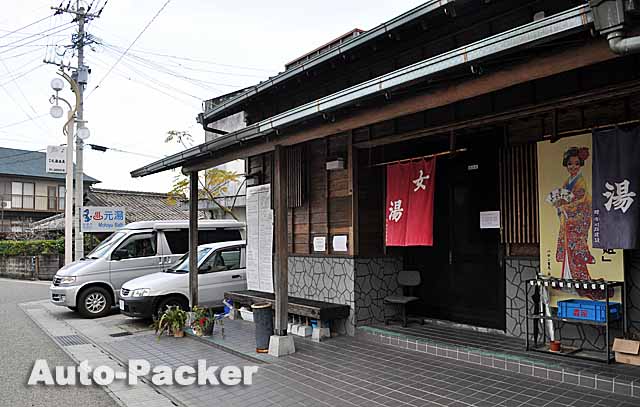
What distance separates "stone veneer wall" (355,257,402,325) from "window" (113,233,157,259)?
659 centimetres

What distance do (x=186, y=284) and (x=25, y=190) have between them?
33.8 meters

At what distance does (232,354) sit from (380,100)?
171 inches

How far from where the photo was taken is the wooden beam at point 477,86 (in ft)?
11.0

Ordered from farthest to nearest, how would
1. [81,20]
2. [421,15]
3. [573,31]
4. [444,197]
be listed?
1. [81,20]
2. [444,197]
3. [421,15]
4. [573,31]

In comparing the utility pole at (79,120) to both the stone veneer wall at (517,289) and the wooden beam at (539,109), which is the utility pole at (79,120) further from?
the stone veneer wall at (517,289)

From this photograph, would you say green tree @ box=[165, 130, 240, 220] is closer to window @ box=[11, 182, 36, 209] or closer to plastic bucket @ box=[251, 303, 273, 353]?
plastic bucket @ box=[251, 303, 273, 353]

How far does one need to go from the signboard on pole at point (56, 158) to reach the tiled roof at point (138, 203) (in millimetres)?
12029

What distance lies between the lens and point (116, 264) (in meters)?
11.7

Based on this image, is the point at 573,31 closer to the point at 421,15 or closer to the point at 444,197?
the point at 421,15

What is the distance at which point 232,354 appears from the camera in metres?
7.22

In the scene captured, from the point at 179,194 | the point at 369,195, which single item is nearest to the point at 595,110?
the point at 369,195

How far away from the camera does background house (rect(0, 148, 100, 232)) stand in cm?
3656

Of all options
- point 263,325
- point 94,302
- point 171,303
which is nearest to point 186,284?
point 171,303

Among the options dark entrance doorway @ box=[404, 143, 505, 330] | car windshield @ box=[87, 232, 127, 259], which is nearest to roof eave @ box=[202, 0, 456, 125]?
dark entrance doorway @ box=[404, 143, 505, 330]
